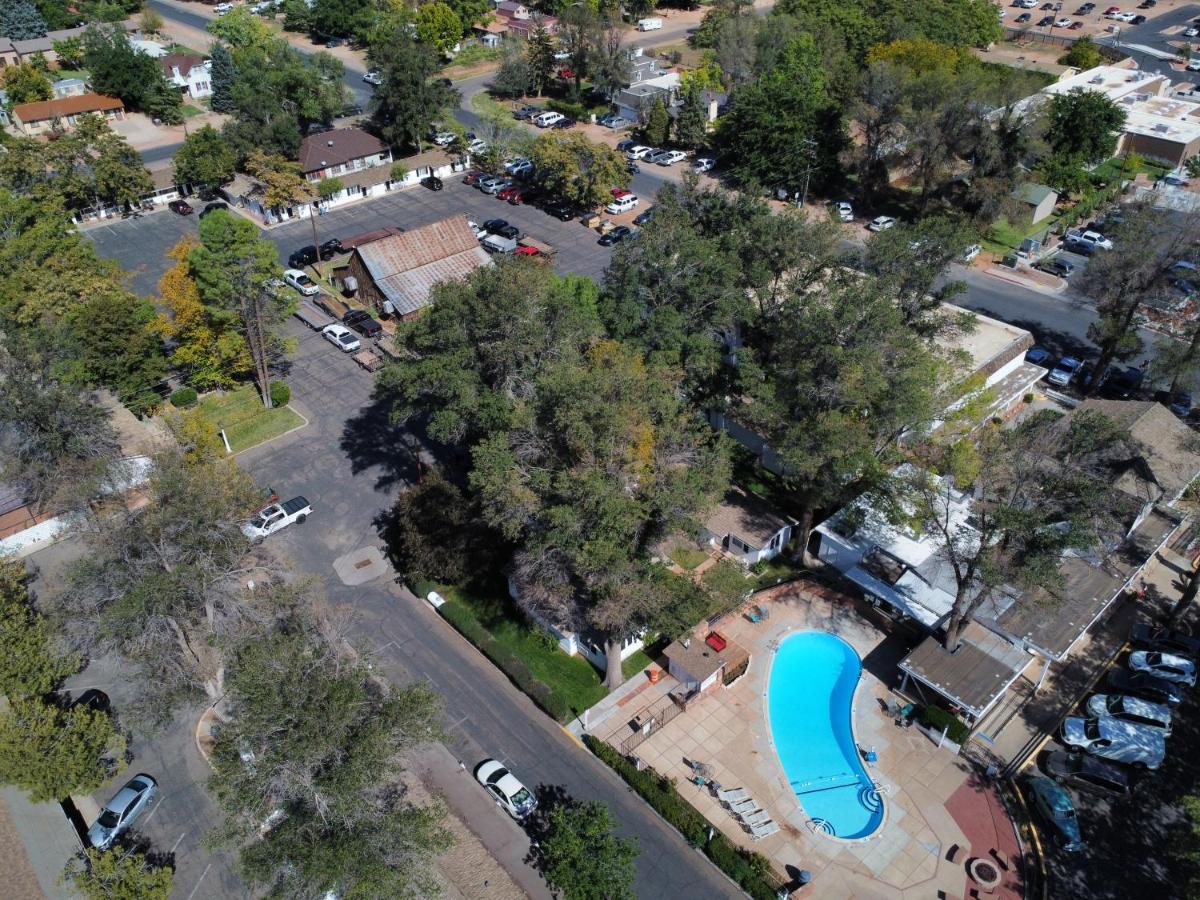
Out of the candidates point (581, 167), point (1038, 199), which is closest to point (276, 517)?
point (581, 167)

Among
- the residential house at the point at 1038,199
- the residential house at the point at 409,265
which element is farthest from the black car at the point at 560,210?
the residential house at the point at 1038,199

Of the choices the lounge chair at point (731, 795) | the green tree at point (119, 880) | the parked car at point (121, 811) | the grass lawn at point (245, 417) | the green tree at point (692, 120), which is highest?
the green tree at point (692, 120)

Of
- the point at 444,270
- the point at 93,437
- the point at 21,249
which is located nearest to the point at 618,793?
the point at 93,437

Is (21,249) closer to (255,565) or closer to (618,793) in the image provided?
(255,565)

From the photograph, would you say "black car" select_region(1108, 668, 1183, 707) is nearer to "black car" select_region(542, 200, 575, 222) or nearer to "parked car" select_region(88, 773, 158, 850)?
"parked car" select_region(88, 773, 158, 850)

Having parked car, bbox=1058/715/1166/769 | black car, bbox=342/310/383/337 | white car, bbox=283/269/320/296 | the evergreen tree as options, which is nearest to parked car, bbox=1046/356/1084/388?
parked car, bbox=1058/715/1166/769

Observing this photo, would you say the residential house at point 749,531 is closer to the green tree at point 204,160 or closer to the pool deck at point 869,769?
the pool deck at point 869,769
